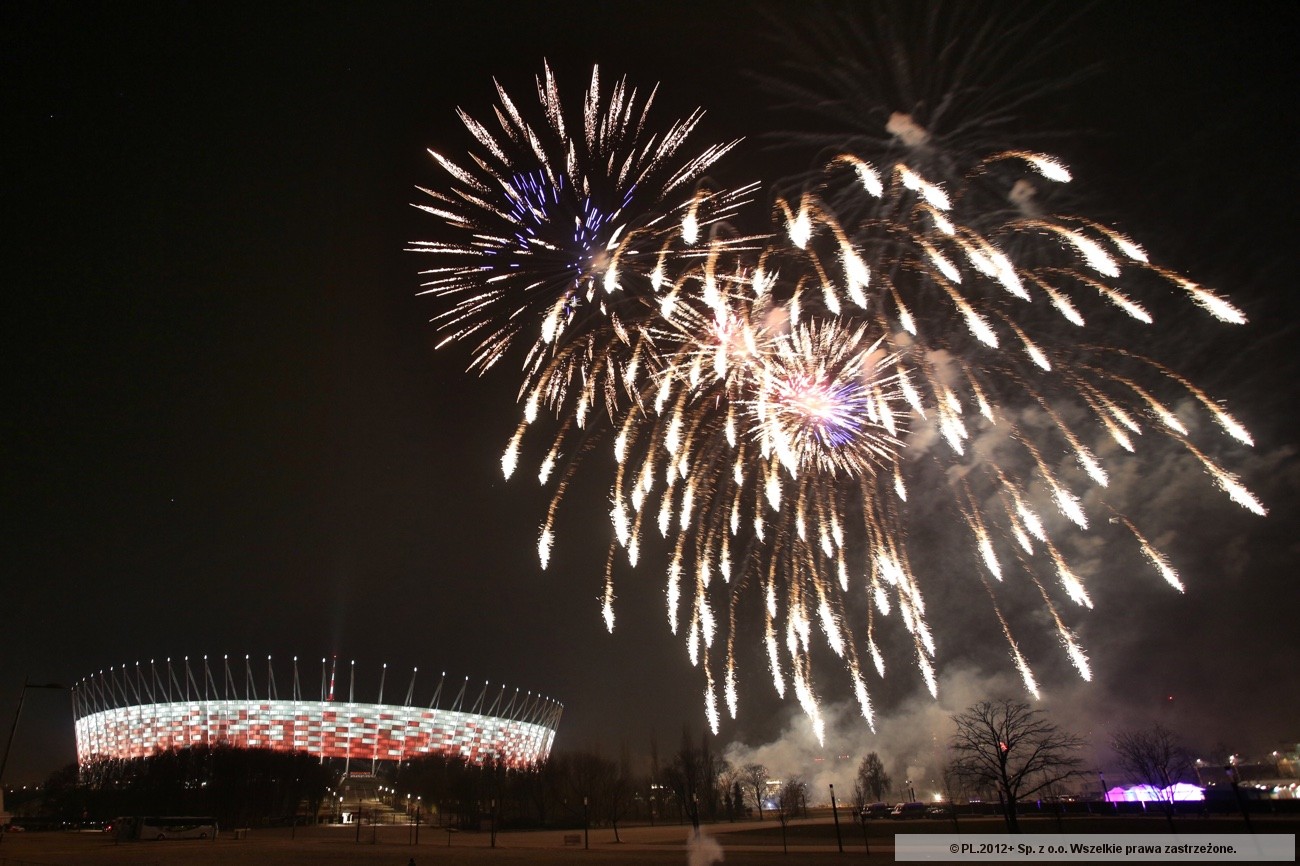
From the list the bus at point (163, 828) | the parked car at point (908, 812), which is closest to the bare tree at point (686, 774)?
the parked car at point (908, 812)

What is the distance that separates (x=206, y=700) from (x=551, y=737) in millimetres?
76566

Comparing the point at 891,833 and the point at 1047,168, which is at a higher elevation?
the point at 1047,168

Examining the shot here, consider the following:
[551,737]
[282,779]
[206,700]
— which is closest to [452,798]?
[282,779]

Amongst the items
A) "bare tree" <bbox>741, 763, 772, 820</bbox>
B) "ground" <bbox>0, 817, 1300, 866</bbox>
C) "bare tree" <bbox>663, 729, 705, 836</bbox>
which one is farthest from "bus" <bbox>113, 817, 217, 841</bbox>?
"bare tree" <bbox>741, 763, 772, 820</bbox>

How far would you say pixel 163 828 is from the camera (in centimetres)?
5444

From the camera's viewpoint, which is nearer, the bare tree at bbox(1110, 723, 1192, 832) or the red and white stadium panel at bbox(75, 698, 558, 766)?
the bare tree at bbox(1110, 723, 1192, 832)

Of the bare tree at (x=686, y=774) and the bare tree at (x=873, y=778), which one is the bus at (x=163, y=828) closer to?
the bare tree at (x=686, y=774)

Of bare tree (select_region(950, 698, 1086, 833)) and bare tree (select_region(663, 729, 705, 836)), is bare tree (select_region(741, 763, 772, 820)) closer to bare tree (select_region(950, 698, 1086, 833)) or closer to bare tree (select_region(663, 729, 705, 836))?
bare tree (select_region(663, 729, 705, 836))

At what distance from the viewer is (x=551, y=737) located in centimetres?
17675

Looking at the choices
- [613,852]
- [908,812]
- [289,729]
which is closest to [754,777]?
[908,812]

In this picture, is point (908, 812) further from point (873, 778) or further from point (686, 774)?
point (873, 778)

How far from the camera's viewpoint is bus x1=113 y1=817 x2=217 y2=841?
52688mm

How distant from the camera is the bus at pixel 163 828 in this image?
52.7m

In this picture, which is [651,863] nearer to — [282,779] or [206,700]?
[282,779]
